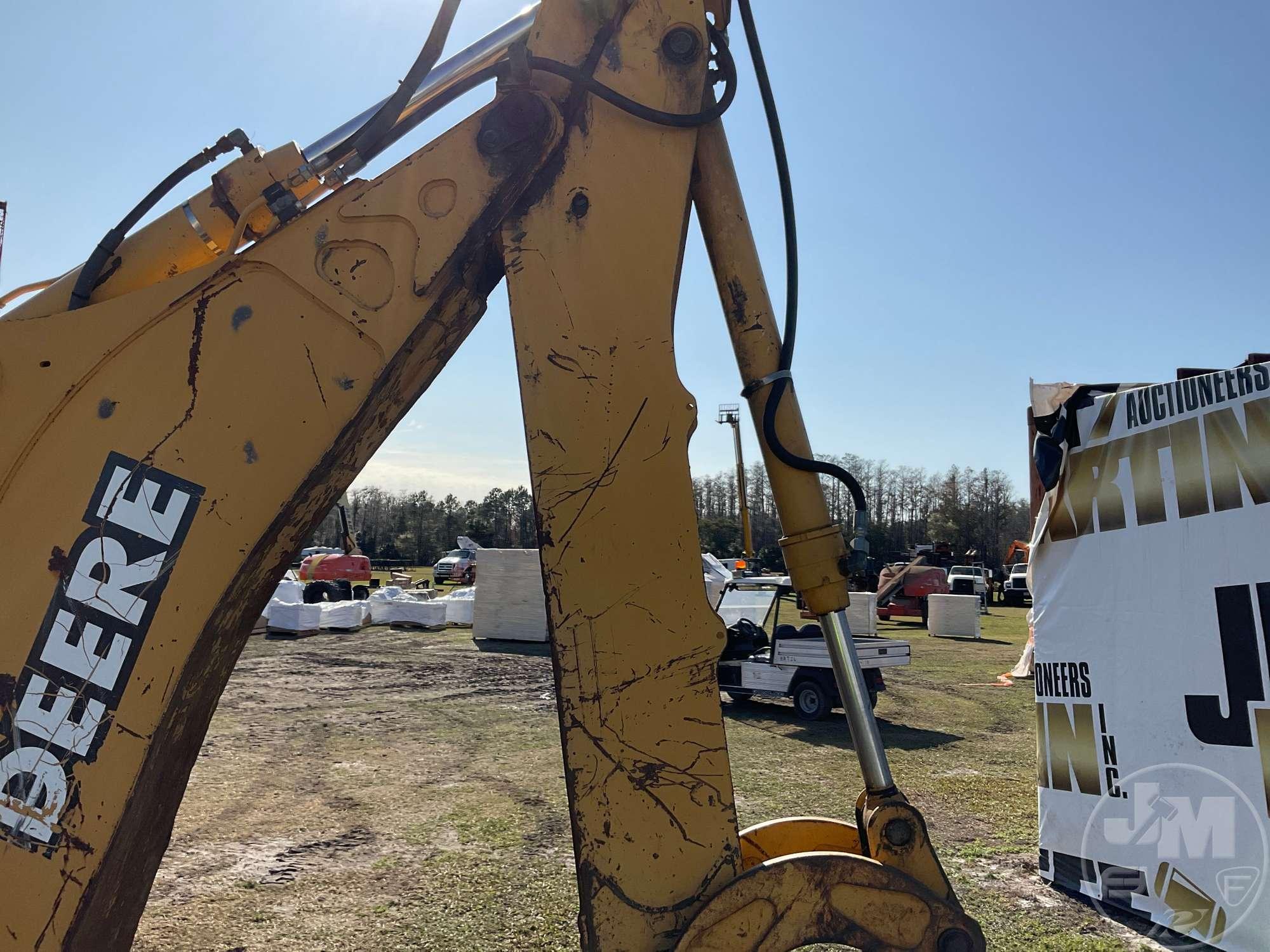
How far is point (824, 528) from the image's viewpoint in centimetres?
218

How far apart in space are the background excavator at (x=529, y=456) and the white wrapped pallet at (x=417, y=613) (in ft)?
58.8

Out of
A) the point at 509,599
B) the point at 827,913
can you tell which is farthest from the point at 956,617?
the point at 827,913

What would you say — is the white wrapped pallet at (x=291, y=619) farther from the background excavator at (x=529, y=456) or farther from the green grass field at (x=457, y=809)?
the background excavator at (x=529, y=456)

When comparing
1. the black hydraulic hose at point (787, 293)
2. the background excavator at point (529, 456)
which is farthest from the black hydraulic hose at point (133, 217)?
the black hydraulic hose at point (787, 293)

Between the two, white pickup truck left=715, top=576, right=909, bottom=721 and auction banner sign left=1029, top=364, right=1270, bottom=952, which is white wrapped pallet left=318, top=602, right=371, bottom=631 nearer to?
white pickup truck left=715, top=576, right=909, bottom=721

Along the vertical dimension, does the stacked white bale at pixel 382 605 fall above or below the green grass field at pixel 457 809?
above

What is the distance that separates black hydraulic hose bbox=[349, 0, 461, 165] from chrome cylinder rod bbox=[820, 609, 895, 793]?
5.71 feet

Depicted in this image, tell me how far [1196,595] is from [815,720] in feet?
19.1

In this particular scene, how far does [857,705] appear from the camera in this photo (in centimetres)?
212

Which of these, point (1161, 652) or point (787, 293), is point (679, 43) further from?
point (1161, 652)

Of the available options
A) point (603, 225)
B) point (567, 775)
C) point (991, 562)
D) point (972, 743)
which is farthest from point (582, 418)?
point (991, 562)

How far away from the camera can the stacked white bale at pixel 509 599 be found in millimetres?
17234

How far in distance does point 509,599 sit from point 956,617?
36.6 feet

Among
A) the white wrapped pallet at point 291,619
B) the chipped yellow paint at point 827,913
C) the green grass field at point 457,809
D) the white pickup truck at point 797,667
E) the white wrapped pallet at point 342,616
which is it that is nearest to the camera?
the chipped yellow paint at point 827,913
